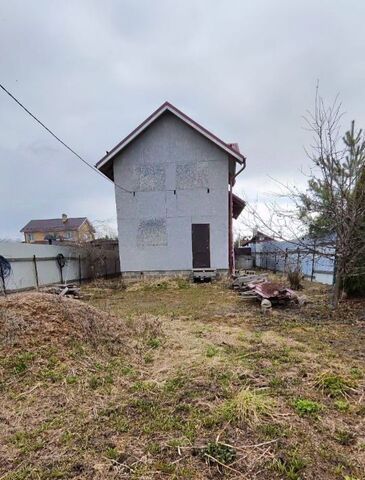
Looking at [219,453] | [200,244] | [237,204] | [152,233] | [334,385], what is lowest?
[334,385]

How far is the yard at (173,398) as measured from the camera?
204 cm

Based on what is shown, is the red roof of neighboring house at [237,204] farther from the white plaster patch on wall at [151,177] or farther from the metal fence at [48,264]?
the metal fence at [48,264]

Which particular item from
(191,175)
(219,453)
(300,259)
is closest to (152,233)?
(191,175)

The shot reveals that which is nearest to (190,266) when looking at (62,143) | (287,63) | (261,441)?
(62,143)

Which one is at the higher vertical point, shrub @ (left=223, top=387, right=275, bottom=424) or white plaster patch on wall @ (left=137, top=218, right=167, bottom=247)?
white plaster patch on wall @ (left=137, top=218, right=167, bottom=247)

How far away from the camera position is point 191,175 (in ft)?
42.9

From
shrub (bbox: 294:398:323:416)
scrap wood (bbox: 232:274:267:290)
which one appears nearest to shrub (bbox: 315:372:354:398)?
shrub (bbox: 294:398:323:416)

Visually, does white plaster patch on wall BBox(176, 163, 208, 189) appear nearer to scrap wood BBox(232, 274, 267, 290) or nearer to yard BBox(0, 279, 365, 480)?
scrap wood BBox(232, 274, 267, 290)

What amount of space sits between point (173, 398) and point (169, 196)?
35.4 feet

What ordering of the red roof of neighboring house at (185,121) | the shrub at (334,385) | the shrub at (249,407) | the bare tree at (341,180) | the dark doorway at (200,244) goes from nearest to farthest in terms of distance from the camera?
the shrub at (249,407) → the shrub at (334,385) → the bare tree at (341,180) → the red roof of neighboring house at (185,121) → the dark doorway at (200,244)

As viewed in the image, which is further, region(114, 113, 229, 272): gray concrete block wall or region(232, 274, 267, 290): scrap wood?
region(114, 113, 229, 272): gray concrete block wall

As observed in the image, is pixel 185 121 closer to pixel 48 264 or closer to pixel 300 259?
pixel 300 259

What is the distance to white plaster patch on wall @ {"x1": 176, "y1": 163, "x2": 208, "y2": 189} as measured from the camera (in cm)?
1302

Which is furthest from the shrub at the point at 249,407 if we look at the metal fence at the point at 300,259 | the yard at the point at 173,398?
the metal fence at the point at 300,259
